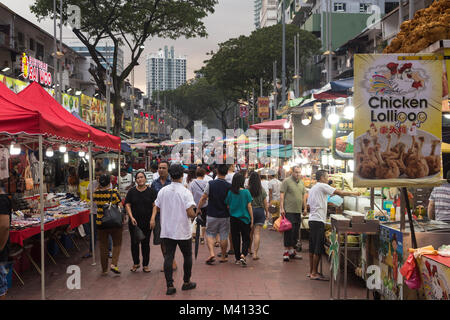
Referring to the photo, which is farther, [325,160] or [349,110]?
[325,160]

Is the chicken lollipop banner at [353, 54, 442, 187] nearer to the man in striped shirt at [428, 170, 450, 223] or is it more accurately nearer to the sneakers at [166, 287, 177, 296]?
the man in striped shirt at [428, 170, 450, 223]

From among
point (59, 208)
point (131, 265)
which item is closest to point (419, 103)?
point (131, 265)

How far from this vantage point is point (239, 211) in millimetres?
9188

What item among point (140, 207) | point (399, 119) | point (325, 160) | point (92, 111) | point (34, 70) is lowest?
point (140, 207)

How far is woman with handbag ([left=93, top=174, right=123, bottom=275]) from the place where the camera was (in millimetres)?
8312

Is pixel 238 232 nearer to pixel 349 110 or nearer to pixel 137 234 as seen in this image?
pixel 137 234

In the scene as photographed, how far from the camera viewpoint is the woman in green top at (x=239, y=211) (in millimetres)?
9141

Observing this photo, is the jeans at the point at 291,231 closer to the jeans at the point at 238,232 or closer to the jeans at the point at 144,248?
the jeans at the point at 238,232

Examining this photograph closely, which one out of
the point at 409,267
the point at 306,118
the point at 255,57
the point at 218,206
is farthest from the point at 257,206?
the point at 255,57

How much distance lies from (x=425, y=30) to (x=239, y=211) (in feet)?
16.0

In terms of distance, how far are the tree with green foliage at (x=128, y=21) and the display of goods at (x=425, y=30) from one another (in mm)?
19934

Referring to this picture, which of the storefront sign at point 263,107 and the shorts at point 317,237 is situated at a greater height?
the storefront sign at point 263,107

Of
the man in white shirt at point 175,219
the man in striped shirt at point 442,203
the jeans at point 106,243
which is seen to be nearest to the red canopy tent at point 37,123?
the jeans at point 106,243

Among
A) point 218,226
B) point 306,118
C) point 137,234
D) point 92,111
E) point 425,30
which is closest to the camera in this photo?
point 425,30
